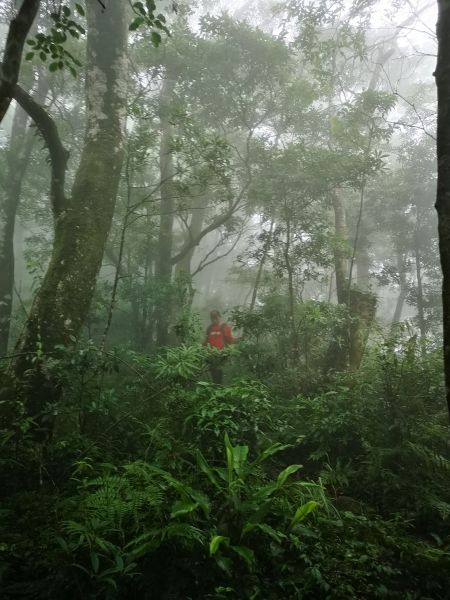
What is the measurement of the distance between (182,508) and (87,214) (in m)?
4.42

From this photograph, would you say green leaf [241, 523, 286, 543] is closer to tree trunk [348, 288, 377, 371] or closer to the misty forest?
the misty forest

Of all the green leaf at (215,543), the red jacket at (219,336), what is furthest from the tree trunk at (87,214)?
the red jacket at (219,336)

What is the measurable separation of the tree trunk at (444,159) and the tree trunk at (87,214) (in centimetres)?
356

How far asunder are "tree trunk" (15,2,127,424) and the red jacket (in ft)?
11.6

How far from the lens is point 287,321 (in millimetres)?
9039

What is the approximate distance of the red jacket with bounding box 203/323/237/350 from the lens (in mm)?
8680

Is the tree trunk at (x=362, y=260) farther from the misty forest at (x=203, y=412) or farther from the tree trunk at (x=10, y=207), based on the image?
the tree trunk at (x=10, y=207)

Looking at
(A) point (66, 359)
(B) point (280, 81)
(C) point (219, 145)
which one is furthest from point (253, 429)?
(B) point (280, 81)

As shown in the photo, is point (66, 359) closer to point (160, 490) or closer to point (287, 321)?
point (160, 490)

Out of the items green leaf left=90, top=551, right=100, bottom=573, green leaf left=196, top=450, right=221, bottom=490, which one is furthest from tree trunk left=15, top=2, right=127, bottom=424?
green leaf left=90, top=551, right=100, bottom=573

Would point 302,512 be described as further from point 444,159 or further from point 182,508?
point 444,159

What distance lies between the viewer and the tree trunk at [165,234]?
10.2 meters

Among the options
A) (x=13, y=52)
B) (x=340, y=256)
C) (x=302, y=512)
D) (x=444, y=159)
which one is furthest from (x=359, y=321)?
(x=13, y=52)

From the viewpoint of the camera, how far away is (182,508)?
9.75ft
